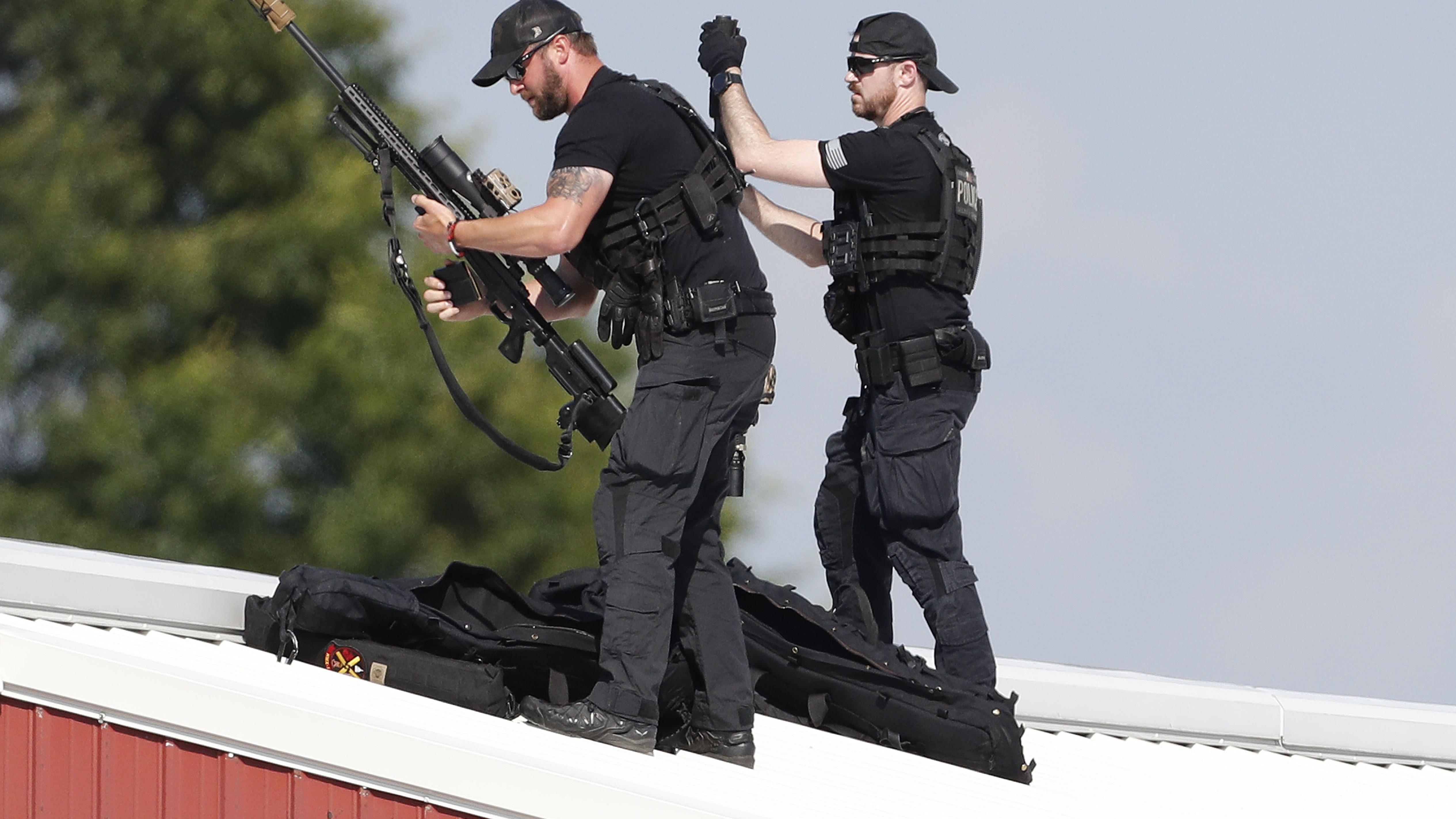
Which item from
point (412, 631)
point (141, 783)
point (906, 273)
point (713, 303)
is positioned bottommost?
point (141, 783)

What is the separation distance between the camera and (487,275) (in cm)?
555

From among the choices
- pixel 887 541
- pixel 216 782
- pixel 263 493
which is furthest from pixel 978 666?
pixel 263 493

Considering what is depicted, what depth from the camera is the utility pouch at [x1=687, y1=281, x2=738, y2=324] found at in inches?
196

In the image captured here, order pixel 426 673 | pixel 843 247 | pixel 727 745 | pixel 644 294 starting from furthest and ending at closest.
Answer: pixel 843 247
pixel 426 673
pixel 727 745
pixel 644 294

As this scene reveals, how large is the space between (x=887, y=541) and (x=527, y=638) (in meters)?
1.34

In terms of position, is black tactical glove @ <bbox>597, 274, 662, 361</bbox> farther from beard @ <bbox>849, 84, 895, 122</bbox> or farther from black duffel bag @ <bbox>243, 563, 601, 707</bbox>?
beard @ <bbox>849, 84, 895, 122</bbox>

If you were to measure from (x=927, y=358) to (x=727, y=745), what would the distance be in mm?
1580

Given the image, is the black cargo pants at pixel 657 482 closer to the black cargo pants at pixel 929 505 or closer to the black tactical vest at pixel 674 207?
the black tactical vest at pixel 674 207

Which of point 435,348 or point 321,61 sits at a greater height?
point 321,61

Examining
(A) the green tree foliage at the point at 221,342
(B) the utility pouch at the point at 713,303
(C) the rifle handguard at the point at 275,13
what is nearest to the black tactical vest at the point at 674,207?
(B) the utility pouch at the point at 713,303

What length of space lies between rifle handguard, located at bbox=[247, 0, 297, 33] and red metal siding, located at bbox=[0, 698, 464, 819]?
237cm

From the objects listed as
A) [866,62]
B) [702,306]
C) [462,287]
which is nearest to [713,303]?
[702,306]

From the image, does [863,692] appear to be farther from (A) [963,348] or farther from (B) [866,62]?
(B) [866,62]

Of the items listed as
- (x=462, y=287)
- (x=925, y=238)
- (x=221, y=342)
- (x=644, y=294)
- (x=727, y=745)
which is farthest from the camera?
(x=221, y=342)
